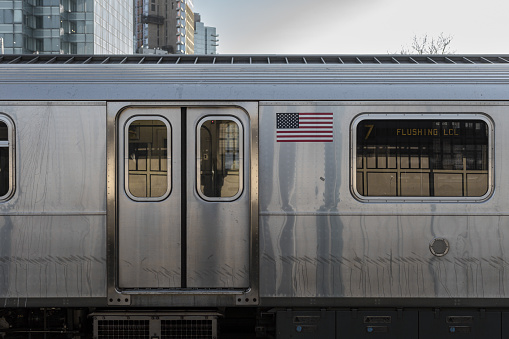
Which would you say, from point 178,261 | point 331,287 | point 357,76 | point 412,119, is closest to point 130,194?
point 178,261

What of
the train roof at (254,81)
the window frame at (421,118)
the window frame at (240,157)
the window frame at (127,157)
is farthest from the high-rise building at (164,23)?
the window frame at (421,118)

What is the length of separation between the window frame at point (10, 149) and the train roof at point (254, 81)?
0.26 meters

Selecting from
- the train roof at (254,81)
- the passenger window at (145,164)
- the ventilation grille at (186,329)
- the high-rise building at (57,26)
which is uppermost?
the high-rise building at (57,26)

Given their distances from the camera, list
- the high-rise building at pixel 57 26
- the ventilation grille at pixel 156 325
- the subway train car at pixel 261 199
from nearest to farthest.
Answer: the subway train car at pixel 261 199, the ventilation grille at pixel 156 325, the high-rise building at pixel 57 26

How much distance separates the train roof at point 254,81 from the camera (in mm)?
5477

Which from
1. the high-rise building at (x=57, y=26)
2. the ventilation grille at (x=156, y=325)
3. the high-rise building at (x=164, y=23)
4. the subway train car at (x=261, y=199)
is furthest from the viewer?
the high-rise building at (x=164, y=23)

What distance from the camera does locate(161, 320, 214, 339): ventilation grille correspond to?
18.5ft

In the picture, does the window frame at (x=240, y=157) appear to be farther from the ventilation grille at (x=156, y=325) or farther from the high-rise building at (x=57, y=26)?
the high-rise building at (x=57, y=26)

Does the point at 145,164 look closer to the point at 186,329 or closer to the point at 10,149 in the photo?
the point at 10,149

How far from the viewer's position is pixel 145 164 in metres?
5.46

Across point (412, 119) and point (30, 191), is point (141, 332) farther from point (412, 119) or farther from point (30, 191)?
point (412, 119)

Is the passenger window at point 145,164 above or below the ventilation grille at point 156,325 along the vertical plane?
above

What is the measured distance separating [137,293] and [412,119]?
11.6 feet

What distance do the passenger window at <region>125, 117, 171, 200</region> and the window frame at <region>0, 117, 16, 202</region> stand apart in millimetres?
1223
